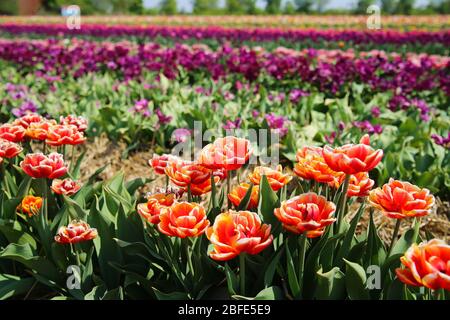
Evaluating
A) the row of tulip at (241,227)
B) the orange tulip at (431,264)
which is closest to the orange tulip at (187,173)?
the row of tulip at (241,227)

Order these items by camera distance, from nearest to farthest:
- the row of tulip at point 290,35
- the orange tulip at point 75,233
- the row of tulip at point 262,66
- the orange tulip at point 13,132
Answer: the orange tulip at point 75,233, the orange tulip at point 13,132, the row of tulip at point 262,66, the row of tulip at point 290,35

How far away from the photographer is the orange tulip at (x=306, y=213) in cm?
128

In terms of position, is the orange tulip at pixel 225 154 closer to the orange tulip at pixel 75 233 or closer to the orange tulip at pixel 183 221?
the orange tulip at pixel 183 221

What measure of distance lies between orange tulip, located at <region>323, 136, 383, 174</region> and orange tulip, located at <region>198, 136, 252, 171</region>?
0.92 feet

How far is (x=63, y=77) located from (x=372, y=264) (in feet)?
18.7

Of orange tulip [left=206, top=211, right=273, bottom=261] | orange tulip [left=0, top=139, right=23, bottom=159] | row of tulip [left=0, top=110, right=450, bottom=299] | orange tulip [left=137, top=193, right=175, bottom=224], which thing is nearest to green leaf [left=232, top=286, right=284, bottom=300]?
row of tulip [left=0, top=110, right=450, bottom=299]

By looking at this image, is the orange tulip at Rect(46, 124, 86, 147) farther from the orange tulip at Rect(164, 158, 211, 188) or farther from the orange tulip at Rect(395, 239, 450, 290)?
the orange tulip at Rect(395, 239, 450, 290)

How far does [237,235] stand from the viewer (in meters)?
1.29

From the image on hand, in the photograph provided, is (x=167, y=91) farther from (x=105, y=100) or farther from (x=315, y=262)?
(x=315, y=262)

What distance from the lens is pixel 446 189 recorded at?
2982 mm

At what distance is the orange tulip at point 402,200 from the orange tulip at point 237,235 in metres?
0.34

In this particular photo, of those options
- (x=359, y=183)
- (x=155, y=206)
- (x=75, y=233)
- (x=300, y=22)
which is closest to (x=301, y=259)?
(x=359, y=183)

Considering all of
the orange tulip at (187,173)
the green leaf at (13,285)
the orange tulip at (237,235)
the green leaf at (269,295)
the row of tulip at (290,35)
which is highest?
the row of tulip at (290,35)

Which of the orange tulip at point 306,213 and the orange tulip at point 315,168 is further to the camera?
the orange tulip at point 315,168
